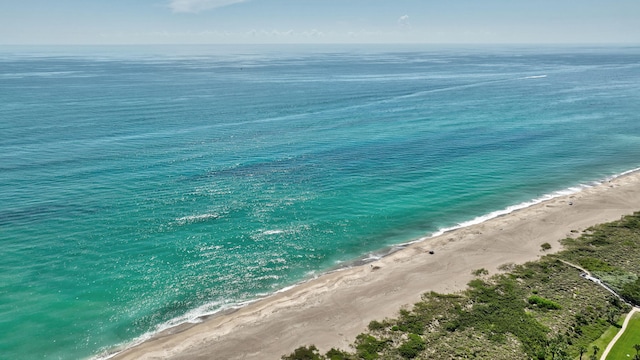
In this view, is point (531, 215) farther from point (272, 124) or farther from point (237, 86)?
point (237, 86)

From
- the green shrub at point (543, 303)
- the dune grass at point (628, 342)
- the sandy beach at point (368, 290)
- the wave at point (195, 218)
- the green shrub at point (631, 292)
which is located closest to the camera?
the dune grass at point (628, 342)

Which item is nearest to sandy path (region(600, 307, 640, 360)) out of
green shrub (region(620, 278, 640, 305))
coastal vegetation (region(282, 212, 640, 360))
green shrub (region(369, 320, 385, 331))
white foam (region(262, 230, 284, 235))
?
coastal vegetation (region(282, 212, 640, 360))

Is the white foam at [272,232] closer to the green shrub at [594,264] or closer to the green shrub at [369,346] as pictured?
the green shrub at [369,346]

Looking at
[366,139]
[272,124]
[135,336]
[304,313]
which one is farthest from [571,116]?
[135,336]

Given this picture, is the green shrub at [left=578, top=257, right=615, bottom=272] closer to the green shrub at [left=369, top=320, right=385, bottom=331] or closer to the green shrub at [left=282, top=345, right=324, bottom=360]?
the green shrub at [left=369, top=320, right=385, bottom=331]

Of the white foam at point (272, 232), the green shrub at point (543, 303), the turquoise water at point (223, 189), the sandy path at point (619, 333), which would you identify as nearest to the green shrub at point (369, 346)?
the turquoise water at point (223, 189)

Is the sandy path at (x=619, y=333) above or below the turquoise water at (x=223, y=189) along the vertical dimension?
below
